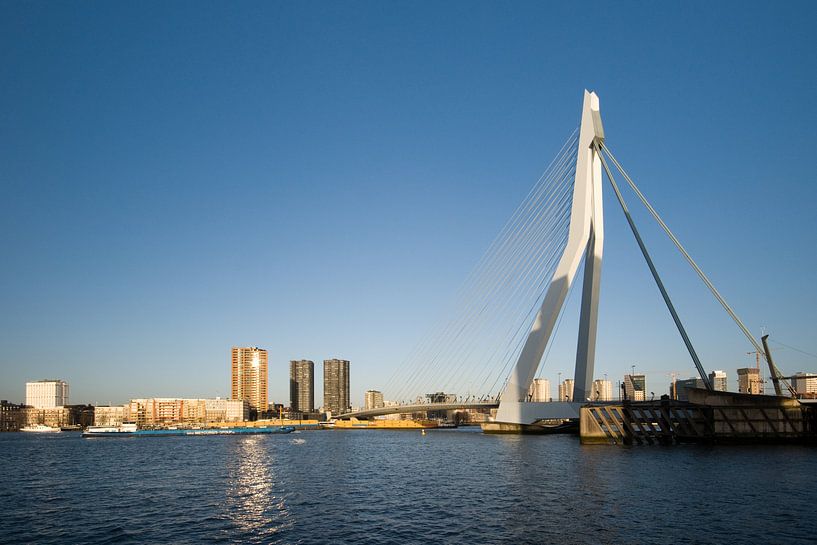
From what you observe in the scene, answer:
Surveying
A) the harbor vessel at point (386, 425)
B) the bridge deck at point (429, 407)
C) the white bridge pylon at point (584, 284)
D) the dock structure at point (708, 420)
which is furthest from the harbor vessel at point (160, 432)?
the dock structure at point (708, 420)

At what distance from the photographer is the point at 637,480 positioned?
1110 inches

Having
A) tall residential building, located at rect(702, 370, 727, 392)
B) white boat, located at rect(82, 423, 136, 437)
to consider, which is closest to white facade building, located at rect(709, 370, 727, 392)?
tall residential building, located at rect(702, 370, 727, 392)

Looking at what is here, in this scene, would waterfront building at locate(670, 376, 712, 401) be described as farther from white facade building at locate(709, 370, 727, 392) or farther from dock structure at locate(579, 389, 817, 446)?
white facade building at locate(709, 370, 727, 392)

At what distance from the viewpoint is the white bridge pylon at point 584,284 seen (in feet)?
169

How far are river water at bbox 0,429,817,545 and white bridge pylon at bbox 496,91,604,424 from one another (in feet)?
36.2

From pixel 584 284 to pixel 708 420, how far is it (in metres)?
14.0

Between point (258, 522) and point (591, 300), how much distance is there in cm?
3587

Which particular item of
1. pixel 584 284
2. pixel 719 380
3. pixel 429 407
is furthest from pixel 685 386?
pixel 719 380

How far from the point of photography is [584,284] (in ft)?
172

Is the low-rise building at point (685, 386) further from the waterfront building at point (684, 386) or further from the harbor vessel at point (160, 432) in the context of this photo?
the harbor vessel at point (160, 432)

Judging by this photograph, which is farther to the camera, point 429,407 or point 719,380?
point 719,380

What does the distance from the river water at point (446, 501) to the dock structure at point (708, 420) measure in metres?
5.81

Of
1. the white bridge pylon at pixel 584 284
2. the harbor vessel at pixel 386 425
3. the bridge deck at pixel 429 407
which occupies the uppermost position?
the white bridge pylon at pixel 584 284

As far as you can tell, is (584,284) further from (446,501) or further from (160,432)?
(160,432)
